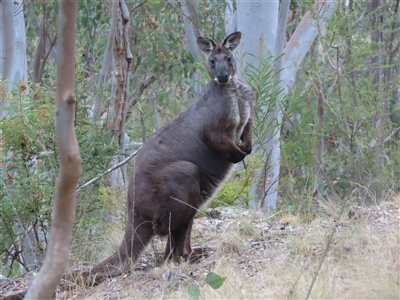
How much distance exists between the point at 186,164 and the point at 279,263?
1246 mm

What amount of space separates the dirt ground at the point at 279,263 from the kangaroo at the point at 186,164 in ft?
0.69

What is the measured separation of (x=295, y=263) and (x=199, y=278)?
791 millimetres

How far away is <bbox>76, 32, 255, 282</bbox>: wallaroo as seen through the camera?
5238 millimetres

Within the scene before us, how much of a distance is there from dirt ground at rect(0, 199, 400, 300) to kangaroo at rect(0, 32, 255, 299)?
21cm

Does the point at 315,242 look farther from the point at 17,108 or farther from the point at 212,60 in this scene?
the point at 17,108

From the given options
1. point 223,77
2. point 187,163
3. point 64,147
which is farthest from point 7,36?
point 64,147

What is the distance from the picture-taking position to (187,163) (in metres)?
5.38

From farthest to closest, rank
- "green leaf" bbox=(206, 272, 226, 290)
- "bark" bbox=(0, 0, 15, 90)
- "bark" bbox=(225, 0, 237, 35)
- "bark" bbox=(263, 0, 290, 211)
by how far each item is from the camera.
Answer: "bark" bbox=(225, 0, 237, 35) < "bark" bbox=(0, 0, 15, 90) < "bark" bbox=(263, 0, 290, 211) < "green leaf" bbox=(206, 272, 226, 290)

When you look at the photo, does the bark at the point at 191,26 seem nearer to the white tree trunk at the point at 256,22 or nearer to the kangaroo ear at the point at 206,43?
the white tree trunk at the point at 256,22

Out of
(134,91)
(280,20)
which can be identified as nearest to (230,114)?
(280,20)

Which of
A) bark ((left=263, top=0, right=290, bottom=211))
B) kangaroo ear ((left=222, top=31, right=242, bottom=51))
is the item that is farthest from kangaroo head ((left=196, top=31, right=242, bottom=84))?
bark ((left=263, top=0, right=290, bottom=211))

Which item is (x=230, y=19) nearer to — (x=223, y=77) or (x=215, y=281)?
(x=223, y=77)

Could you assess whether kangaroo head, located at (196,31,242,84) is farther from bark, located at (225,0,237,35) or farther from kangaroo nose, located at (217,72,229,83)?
bark, located at (225,0,237,35)

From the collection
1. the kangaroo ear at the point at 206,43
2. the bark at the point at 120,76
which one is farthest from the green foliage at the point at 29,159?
the kangaroo ear at the point at 206,43
